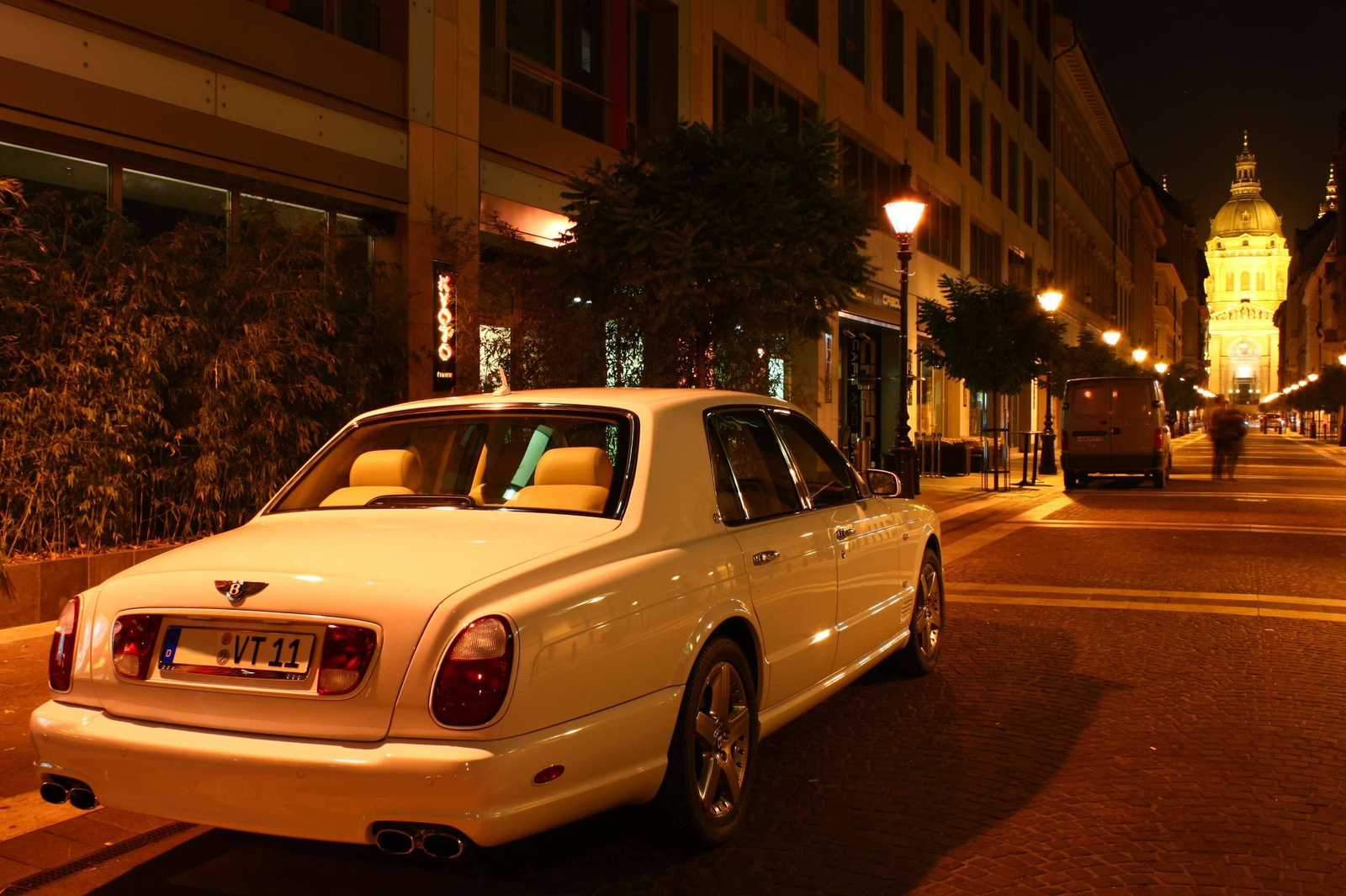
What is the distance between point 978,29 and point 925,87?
21.2 feet

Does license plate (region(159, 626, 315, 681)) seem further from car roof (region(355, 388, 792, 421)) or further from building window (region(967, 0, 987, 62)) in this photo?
building window (region(967, 0, 987, 62))

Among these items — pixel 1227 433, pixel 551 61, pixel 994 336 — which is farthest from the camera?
pixel 1227 433

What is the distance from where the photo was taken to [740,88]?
22844 millimetres

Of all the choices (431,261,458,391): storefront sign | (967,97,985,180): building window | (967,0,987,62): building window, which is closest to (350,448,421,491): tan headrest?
(431,261,458,391): storefront sign

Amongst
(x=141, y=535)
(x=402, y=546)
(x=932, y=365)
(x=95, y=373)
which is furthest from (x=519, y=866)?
(x=932, y=365)

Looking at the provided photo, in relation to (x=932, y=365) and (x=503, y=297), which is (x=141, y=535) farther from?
(x=932, y=365)

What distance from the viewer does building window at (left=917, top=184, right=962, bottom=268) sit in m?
33.0

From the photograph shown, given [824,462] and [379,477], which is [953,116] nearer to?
[824,462]

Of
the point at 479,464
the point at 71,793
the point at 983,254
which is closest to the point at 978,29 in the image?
the point at 983,254

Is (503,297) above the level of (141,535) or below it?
above

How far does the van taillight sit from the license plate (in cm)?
5

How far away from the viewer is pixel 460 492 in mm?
5164

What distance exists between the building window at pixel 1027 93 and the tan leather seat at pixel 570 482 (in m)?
45.1

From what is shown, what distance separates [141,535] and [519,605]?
23.8 feet
